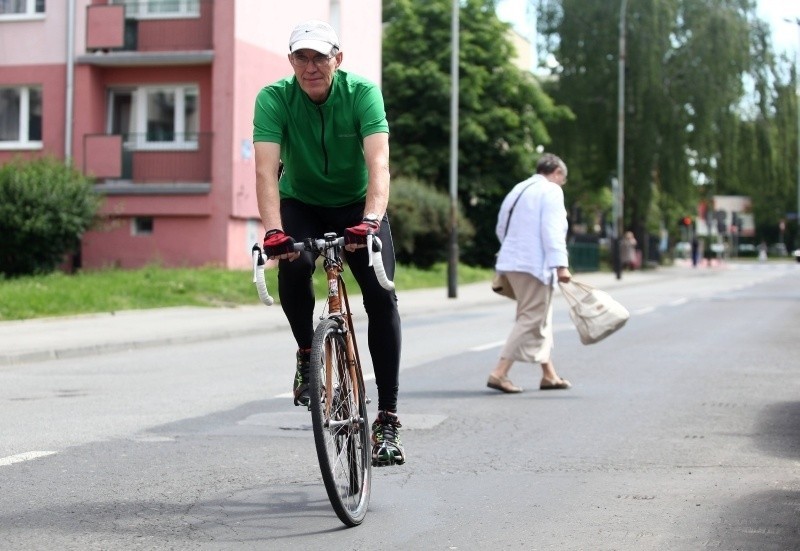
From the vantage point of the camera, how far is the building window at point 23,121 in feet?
105

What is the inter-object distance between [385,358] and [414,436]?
214cm

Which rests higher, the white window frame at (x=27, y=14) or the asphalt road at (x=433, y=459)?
the white window frame at (x=27, y=14)

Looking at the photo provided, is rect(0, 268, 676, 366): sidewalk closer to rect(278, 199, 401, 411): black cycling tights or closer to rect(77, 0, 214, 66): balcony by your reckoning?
rect(278, 199, 401, 411): black cycling tights

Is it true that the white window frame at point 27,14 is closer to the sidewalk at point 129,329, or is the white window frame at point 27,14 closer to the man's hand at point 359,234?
the sidewalk at point 129,329

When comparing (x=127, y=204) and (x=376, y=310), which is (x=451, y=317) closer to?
(x=127, y=204)

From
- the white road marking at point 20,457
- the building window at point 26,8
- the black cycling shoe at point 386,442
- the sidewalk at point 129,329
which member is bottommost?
the sidewalk at point 129,329

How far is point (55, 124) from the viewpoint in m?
31.8

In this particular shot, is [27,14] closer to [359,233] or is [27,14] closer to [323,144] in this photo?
[323,144]

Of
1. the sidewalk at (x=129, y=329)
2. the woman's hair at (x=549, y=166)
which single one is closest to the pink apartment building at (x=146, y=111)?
the sidewalk at (x=129, y=329)

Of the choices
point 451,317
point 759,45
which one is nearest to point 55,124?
point 451,317

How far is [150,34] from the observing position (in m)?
31.5

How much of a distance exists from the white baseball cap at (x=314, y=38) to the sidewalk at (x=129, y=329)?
28.5 feet

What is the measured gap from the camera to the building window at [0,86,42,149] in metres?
32.2

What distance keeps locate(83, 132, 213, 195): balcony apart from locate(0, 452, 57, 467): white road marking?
24.1 metres
